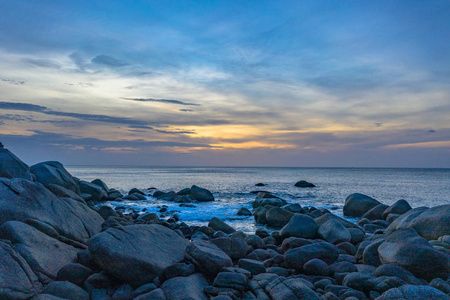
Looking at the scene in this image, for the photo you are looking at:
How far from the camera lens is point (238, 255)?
9891mm

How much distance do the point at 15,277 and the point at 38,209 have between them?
359cm

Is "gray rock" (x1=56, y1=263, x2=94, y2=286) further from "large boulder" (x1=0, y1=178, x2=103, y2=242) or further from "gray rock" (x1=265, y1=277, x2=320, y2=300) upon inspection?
"gray rock" (x1=265, y1=277, x2=320, y2=300)

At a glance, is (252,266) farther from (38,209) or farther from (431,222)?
(431,222)

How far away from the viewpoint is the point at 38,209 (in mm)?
8898

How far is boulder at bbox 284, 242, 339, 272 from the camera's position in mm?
9414

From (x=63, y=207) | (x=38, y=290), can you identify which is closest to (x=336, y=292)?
(x=38, y=290)

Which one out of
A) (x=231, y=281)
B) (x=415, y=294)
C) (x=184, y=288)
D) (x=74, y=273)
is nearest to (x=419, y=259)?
(x=415, y=294)

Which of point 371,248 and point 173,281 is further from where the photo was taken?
point 371,248

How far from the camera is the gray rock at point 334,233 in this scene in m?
12.8

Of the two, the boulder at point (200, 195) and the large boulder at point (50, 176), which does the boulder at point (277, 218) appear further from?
the boulder at point (200, 195)

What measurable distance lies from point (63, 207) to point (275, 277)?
7.08 metres

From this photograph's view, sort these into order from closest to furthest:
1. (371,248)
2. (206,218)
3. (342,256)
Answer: (371,248)
(342,256)
(206,218)

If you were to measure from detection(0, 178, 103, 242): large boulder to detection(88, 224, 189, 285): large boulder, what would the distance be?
7.50 feet

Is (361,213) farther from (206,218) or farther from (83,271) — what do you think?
(83,271)
